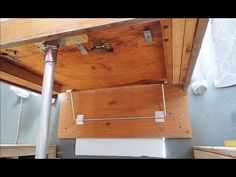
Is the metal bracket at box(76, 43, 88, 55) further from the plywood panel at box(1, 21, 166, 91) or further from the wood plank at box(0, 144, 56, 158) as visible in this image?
the wood plank at box(0, 144, 56, 158)

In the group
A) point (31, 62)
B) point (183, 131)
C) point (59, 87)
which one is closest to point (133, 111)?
point (183, 131)

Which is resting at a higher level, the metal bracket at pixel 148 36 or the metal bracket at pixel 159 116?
the metal bracket at pixel 148 36

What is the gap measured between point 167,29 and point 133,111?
2.72ft

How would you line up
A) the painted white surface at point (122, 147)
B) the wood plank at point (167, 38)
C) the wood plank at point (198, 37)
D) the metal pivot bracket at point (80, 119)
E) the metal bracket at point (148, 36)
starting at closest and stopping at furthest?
the wood plank at point (198, 37), the wood plank at point (167, 38), the metal bracket at point (148, 36), the painted white surface at point (122, 147), the metal pivot bracket at point (80, 119)

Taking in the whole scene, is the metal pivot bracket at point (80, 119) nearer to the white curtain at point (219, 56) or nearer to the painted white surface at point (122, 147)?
the painted white surface at point (122, 147)

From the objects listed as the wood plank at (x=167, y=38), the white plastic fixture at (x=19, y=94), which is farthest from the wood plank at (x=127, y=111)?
the wood plank at (x=167, y=38)

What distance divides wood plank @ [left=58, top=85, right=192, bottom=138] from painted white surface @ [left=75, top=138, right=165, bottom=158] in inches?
1.3

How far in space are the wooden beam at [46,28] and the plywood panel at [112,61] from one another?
18 centimetres

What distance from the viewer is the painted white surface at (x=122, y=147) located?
1320 millimetres

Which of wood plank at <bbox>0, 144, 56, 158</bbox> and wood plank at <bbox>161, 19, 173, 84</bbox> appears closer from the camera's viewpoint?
wood plank at <bbox>161, 19, 173, 84</bbox>

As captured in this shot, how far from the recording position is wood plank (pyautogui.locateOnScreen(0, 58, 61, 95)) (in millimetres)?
1110

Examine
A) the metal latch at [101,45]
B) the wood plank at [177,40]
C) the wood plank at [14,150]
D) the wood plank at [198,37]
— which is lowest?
the wood plank at [14,150]

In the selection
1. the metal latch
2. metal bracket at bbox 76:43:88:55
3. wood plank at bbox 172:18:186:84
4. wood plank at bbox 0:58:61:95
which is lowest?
wood plank at bbox 172:18:186:84

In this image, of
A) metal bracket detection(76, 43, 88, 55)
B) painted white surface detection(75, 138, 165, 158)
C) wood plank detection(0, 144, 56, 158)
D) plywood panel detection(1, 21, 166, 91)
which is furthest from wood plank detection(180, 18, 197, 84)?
wood plank detection(0, 144, 56, 158)
